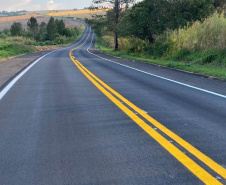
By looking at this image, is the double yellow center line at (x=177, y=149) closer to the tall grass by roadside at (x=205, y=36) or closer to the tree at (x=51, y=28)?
the tall grass by roadside at (x=205, y=36)

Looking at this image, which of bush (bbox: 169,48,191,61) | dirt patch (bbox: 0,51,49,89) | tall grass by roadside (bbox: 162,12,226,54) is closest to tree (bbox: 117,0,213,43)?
tall grass by roadside (bbox: 162,12,226,54)

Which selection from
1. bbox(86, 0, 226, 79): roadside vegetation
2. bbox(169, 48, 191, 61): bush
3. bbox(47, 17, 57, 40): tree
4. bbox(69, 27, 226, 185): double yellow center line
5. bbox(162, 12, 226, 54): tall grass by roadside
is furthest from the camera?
Answer: bbox(47, 17, 57, 40): tree

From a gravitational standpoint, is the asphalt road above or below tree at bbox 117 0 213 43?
below

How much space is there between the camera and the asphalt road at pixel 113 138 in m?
4.02

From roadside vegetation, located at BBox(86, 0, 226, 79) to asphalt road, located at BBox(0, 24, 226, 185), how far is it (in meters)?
7.31

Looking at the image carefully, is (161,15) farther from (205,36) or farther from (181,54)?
(205,36)

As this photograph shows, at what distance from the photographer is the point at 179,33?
24.4m

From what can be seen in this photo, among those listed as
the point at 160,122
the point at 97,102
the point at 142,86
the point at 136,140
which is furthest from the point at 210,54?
the point at 136,140

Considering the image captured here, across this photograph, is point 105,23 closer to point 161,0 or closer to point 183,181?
point 161,0

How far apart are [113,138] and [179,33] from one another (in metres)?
20.1

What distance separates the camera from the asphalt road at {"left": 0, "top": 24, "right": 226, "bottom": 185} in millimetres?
4020

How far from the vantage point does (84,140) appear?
541 centimetres

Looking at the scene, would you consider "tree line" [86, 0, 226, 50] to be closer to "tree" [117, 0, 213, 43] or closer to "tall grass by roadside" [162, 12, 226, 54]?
"tree" [117, 0, 213, 43]

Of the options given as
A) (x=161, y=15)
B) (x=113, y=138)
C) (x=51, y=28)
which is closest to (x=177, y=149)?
(x=113, y=138)
